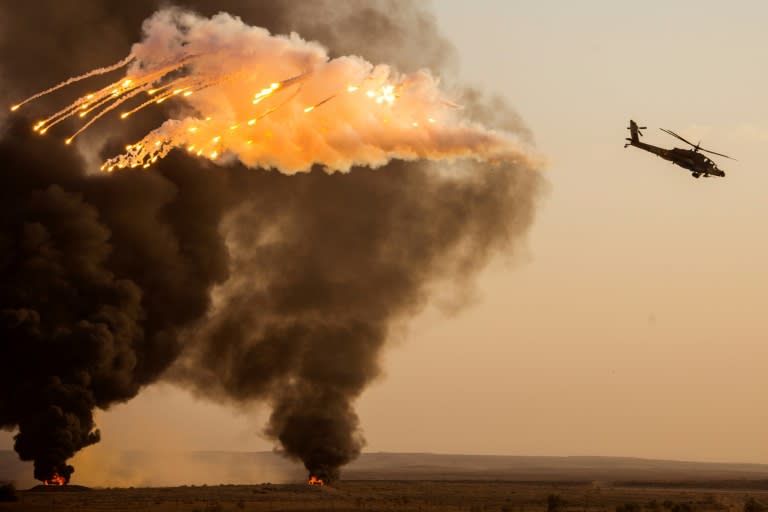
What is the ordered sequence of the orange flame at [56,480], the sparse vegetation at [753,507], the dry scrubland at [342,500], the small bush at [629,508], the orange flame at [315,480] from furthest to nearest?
the orange flame at [315,480]
the orange flame at [56,480]
the sparse vegetation at [753,507]
the dry scrubland at [342,500]
the small bush at [629,508]

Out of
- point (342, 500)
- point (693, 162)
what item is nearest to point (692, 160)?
point (693, 162)

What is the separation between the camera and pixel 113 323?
10969 cm

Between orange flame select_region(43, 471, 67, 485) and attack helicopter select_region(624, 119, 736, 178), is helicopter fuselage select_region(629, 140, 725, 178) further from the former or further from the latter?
orange flame select_region(43, 471, 67, 485)

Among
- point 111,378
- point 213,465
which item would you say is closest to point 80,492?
point 111,378

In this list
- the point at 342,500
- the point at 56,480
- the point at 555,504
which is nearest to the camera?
the point at 555,504

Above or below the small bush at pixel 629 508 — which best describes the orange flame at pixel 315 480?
above

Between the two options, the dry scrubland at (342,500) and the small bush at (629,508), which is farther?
the dry scrubland at (342,500)

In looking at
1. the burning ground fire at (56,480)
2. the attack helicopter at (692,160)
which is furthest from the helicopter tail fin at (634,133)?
the burning ground fire at (56,480)

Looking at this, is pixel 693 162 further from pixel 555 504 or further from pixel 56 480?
pixel 56 480

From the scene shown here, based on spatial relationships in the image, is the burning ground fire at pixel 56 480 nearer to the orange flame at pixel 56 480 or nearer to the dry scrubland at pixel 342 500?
the orange flame at pixel 56 480

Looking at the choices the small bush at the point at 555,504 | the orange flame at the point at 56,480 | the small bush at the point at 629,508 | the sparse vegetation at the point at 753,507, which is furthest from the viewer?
the orange flame at the point at 56,480

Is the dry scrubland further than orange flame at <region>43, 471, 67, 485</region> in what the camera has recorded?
No

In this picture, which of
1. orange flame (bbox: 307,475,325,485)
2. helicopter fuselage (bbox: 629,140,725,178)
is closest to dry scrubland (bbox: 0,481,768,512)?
orange flame (bbox: 307,475,325,485)

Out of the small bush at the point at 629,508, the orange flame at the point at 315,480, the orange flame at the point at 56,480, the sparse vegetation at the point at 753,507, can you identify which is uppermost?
the orange flame at the point at 315,480
